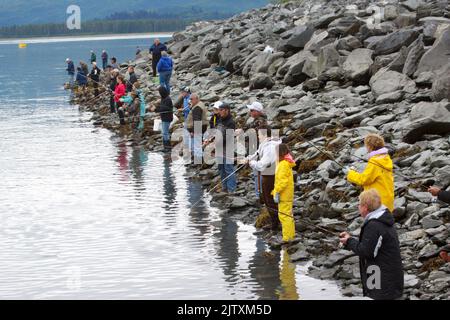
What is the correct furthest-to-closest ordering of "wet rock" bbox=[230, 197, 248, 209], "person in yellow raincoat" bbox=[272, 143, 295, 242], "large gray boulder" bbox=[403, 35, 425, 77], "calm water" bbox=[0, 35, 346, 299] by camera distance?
1. "large gray boulder" bbox=[403, 35, 425, 77]
2. "wet rock" bbox=[230, 197, 248, 209]
3. "person in yellow raincoat" bbox=[272, 143, 295, 242]
4. "calm water" bbox=[0, 35, 346, 299]

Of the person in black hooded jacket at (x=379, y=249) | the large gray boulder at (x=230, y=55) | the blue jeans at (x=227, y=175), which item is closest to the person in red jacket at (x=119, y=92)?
the large gray boulder at (x=230, y=55)

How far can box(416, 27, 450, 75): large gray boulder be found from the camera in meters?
26.8

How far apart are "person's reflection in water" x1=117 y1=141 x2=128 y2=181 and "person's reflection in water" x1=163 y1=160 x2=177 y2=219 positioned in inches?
46.5

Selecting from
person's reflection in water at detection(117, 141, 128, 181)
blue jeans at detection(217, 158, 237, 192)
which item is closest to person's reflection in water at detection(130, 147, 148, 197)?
person's reflection in water at detection(117, 141, 128, 181)

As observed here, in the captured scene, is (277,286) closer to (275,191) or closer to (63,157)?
(275,191)

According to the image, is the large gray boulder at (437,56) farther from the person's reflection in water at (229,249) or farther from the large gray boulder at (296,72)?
the person's reflection in water at (229,249)

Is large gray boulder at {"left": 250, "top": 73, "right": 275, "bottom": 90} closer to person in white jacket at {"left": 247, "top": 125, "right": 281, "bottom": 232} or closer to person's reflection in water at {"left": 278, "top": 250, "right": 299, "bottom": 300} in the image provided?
person in white jacket at {"left": 247, "top": 125, "right": 281, "bottom": 232}

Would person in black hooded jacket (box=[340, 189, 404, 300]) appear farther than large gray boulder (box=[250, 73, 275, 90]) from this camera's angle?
No

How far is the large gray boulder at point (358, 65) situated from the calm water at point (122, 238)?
6.40 metres

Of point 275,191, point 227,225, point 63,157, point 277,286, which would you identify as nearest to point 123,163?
point 63,157

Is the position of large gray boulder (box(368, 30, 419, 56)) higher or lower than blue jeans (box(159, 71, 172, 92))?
higher

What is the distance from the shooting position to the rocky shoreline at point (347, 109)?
54.7ft

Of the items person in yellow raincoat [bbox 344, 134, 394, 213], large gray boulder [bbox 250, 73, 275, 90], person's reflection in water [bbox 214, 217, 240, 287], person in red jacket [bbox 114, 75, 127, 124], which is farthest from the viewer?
person in red jacket [bbox 114, 75, 127, 124]

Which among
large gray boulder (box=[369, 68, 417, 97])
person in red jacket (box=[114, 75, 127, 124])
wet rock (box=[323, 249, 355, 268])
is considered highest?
large gray boulder (box=[369, 68, 417, 97])
